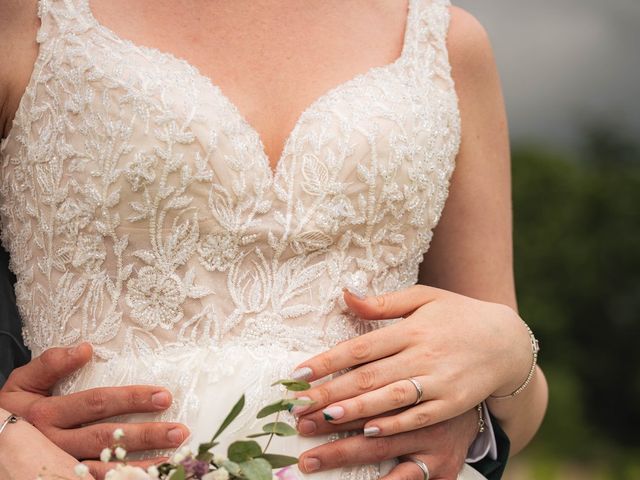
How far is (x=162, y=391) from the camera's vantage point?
6.02 ft

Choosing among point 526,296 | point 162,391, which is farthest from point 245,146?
point 526,296

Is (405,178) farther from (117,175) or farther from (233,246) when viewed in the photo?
(117,175)

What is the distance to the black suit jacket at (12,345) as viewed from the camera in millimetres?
2225

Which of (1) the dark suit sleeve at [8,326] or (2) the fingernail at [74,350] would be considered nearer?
(2) the fingernail at [74,350]

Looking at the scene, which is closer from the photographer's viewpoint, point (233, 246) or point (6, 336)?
point (233, 246)

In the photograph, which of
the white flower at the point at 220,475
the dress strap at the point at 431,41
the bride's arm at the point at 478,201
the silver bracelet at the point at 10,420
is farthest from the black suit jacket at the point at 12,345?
the white flower at the point at 220,475

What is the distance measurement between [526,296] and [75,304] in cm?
1007

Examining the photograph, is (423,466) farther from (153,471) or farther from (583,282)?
(583,282)

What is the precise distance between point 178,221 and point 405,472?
0.76m

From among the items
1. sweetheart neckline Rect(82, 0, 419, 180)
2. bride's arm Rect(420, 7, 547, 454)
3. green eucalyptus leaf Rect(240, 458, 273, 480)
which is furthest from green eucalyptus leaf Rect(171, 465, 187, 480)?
bride's arm Rect(420, 7, 547, 454)

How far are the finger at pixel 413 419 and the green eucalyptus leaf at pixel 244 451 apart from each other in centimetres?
60

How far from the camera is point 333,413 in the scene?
1.82 m

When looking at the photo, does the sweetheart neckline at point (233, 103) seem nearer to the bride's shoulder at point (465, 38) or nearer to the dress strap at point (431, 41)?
the dress strap at point (431, 41)

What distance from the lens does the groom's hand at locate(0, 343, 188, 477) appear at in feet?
5.89
